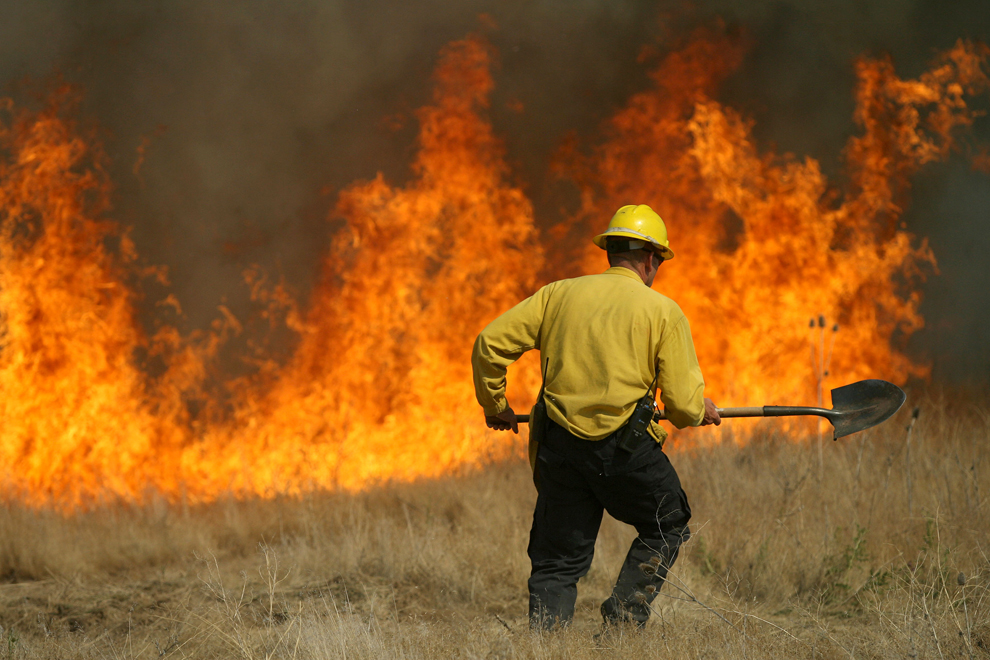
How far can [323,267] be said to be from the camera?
8.40m

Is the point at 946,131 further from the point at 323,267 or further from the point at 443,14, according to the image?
the point at 323,267

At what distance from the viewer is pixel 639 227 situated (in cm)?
345

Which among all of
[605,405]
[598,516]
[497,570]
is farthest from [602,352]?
[497,570]

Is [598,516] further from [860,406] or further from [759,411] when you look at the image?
[860,406]

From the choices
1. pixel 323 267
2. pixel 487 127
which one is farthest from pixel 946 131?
pixel 323 267

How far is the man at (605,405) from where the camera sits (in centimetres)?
321

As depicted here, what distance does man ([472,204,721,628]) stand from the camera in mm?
3211

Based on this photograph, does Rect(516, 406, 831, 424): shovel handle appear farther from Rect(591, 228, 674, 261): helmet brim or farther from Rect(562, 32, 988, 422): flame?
Rect(562, 32, 988, 422): flame

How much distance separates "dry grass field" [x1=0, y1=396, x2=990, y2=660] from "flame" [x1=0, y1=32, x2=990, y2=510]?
1.38 m

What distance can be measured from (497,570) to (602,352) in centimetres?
206

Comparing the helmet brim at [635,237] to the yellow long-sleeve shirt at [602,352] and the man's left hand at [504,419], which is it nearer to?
the yellow long-sleeve shirt at [602,352]

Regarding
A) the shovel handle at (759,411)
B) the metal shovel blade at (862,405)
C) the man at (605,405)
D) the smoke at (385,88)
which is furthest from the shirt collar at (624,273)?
the smoke at (385,88)

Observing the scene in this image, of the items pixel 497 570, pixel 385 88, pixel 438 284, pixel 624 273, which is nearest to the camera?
pixel 624 273

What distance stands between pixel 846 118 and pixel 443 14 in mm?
4676
